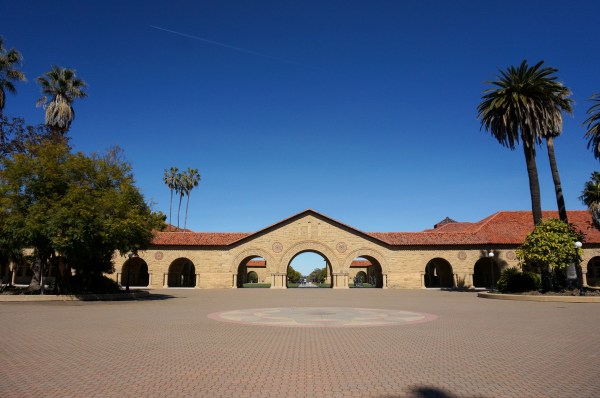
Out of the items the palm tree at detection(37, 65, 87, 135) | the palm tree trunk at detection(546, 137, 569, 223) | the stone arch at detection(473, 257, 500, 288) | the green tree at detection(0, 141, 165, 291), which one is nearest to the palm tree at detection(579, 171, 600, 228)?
the palm tree trunk at detection(546, 137, 569, 223)

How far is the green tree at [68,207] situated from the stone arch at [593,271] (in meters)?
44.8

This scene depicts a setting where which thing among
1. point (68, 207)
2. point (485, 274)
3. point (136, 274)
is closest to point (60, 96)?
point (68, 207)

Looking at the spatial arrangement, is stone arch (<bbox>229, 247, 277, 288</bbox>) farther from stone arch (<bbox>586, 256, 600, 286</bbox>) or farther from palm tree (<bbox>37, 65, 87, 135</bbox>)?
stone arch (<bbox>586, 256, 600, 286</bbox>)

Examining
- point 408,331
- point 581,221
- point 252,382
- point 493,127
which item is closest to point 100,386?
point 252,382

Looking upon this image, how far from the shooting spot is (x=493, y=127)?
31125 mm

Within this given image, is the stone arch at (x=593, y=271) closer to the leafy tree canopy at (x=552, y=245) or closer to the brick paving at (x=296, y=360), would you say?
the leafy tree canopy at (x=552, y=245)

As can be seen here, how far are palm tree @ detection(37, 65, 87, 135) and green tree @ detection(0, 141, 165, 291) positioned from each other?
9.01m

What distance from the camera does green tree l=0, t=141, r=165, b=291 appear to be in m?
21.5

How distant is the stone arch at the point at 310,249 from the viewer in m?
43.2

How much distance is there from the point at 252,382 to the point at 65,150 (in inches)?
911

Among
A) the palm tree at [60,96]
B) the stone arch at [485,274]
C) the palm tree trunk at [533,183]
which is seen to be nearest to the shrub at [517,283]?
the palm tree trunk at [533,183]

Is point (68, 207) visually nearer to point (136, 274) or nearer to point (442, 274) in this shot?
point (136, 274)

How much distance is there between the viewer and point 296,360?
7.64 metres

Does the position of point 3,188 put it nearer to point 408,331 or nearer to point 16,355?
point 16,355
